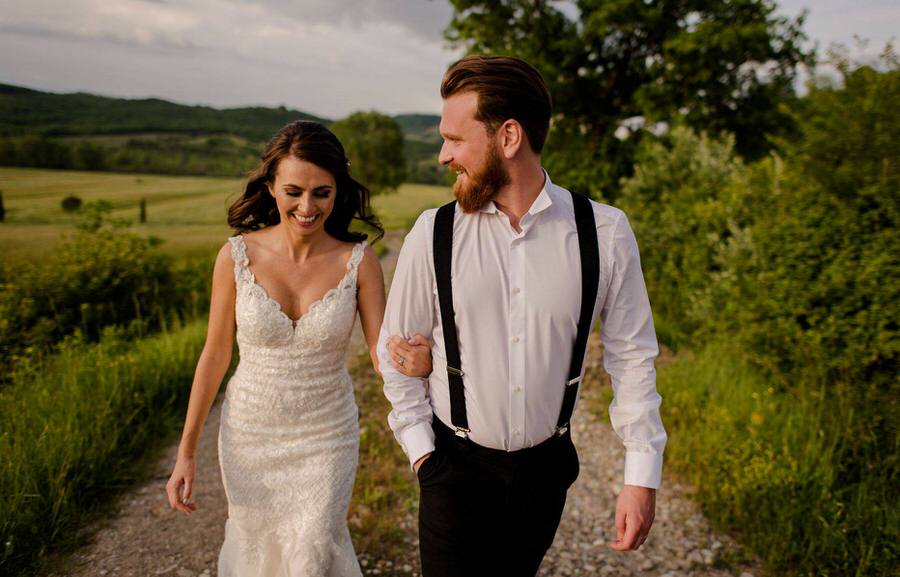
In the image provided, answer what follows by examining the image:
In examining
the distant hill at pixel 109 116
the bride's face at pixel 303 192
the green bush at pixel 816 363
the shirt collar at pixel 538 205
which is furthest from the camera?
the distant hill at pixel 109 116

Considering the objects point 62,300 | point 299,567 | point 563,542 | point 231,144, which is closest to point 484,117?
point 299,567

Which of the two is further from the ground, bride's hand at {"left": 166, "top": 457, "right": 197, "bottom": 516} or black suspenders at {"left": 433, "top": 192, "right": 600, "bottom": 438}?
black suspenders at {"left": 433, "top": 192, "right": 600, "bottom": 438}

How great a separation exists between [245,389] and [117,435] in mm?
2576

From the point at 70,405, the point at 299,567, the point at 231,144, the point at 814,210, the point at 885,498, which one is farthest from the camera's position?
the point at 231,144

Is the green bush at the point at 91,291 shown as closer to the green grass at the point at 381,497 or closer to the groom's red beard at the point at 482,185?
the green grass at the point at 381,497

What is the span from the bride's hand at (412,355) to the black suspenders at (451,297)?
9cm

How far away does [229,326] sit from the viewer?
111 inches

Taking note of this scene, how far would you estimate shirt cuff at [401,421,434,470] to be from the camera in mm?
2031

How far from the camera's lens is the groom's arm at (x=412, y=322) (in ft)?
6.59

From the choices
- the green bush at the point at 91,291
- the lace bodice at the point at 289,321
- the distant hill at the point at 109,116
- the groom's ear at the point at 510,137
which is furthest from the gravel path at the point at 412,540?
the distant hill at the point at 109,116

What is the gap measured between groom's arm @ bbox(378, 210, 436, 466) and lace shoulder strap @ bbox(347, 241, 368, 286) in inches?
30.2

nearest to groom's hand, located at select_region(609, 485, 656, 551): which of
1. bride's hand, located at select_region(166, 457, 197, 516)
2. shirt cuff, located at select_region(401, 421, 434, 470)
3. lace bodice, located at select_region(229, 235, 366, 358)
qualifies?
shirt cuff, located at select_region(401, 421, 434, 470)

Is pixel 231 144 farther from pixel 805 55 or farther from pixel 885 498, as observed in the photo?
pixel 885 498

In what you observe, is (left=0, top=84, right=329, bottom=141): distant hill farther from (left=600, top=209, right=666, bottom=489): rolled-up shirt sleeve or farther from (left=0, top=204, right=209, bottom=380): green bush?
(left=600, top=209, right=666, bottom=489): rolled-up shirt sleeve
